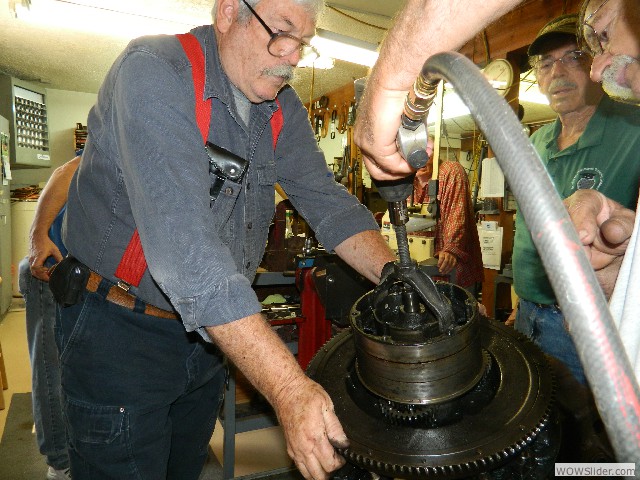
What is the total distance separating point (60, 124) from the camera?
747cm

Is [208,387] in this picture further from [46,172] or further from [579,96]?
[46,172]

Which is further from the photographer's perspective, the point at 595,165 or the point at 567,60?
the point at 567,60

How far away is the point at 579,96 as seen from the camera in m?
2.14

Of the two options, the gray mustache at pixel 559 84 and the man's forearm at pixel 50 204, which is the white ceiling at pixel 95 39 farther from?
the man's forearm at pixel 50 204

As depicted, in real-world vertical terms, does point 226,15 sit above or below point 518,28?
below

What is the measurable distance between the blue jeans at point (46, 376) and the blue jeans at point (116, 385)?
113cm

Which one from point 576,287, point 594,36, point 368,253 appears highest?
point 594,36

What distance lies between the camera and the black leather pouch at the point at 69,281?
1.27 metres

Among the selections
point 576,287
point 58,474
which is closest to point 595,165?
point 576,287

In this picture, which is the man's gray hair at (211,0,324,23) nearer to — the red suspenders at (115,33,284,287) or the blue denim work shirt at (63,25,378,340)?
the blue denim work shirt at (63,25,378,340)

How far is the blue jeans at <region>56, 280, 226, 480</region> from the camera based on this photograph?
1.26 metres

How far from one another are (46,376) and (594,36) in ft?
8.73

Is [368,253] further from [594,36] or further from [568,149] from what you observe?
[568,149]

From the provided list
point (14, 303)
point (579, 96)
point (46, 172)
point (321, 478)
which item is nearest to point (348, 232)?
point (321, 478)
